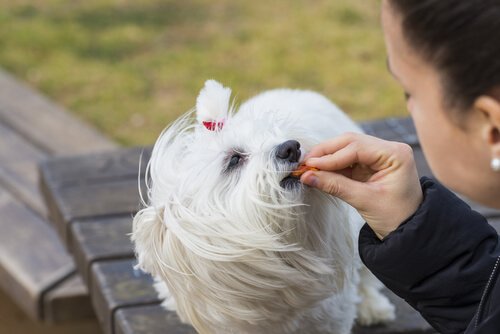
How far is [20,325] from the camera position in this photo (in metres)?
3.22

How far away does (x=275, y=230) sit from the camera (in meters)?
1.74

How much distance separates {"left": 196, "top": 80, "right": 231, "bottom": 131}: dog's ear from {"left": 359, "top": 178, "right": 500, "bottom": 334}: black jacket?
1.33 feet

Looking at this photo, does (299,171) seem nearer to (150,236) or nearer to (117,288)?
(150,236)

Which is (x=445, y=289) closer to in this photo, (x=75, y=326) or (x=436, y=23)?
(x=436, y=23)

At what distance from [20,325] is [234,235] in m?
1.76

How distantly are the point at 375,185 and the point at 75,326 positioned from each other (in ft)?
5.12

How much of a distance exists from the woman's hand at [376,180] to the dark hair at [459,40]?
1.31 feet

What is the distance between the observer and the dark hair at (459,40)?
1119mm

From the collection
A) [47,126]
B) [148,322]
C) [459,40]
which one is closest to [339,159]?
[459,40]

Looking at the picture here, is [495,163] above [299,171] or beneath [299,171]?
above

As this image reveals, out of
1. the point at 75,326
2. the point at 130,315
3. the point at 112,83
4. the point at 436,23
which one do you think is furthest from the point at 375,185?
the point at 112,83

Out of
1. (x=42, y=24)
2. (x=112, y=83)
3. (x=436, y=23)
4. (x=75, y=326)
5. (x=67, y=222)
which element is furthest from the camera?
(x=42, y=24)

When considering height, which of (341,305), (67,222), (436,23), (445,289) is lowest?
(67,222)

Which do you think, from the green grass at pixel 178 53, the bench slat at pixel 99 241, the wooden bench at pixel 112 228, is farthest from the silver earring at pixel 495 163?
the green grass at pixel 178 53
